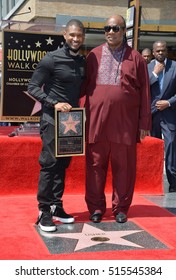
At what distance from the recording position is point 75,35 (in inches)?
147

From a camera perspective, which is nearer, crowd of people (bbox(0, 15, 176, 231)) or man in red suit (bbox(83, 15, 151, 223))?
crowd of people (bbox(0, 15, 176, 231))

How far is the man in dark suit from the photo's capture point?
17.9 ft

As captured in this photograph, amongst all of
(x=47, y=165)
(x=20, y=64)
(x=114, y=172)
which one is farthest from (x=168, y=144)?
(x=47, y=165)

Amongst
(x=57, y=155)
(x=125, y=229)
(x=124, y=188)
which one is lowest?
(x=125, y=229)

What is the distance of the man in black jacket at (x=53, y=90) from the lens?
3698 millimetres

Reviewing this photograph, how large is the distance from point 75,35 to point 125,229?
170 centimetres

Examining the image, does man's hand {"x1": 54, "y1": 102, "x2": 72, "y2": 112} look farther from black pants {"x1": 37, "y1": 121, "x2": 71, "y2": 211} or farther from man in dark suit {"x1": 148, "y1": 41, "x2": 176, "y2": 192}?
man in dark suit {"x1": 148, "y1": 41, "x2": 176, "y2": 192}

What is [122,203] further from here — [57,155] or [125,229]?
[57,155]

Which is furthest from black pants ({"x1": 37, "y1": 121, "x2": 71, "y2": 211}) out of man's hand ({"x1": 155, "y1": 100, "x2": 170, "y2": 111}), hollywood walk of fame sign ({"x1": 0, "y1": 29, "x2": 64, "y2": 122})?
man's hand ({"x1": 155, "y1": 100, "x2": 170, "y2": 111})

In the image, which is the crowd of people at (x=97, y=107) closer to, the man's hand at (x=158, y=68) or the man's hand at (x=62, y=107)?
the man's hand at (x=62, y=107)

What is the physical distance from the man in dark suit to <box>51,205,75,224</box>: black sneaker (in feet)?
6.43

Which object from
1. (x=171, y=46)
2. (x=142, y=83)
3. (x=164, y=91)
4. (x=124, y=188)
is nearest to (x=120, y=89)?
(x=142, y=83)

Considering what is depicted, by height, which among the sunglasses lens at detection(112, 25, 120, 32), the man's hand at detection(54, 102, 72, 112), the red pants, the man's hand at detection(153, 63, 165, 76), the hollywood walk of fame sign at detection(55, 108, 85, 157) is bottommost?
the red pants

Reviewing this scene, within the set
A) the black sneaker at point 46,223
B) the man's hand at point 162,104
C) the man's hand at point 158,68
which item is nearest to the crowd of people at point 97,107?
the black sneaker at point 46,223
